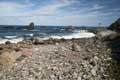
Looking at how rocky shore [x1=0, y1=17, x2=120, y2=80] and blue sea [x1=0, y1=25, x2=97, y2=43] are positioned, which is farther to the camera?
blue sea [x1=0, y1=25, x2=97, y2=43]

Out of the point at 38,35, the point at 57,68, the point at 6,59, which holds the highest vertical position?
the point at 6,59

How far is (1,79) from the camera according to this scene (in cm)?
997

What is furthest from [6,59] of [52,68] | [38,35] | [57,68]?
[38,35]

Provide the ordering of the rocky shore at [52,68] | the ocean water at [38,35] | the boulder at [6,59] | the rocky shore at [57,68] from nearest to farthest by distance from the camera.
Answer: the rocky shore at [57,68] → the rocky shore at [52,68] → the boulder at [6,59] → the ocean water at [38,35]

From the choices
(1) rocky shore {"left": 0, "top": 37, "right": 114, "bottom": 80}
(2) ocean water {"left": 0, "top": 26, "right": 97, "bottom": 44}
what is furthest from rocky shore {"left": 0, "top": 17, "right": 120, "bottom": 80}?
(2) ocean water {"left": 0, "top": 26, "right": 97, "bottom": 44}

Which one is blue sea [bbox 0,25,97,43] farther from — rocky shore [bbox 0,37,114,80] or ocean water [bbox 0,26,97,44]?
rocky shore [bbox 0,37,114,80]

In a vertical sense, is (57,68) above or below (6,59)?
below

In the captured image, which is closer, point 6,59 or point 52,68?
point 52,68

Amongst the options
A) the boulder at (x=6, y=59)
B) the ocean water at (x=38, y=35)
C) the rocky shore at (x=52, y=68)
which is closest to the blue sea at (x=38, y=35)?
the ocean water at (x=38, y=35)

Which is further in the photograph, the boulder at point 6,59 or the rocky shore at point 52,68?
the boulder at point 6,59

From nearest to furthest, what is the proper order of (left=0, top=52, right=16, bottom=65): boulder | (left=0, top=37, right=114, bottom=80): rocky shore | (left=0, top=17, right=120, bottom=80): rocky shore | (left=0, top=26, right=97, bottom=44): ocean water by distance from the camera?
(left=0, top=17, right=120, bottom=80): rocky shore, (left=0, top=37, right=114, bottom=80): rocky shore, (left=0, top=52, right=16, bottom=65): boulder, (left=0, top=26, right=97, bottom=44): ocean water

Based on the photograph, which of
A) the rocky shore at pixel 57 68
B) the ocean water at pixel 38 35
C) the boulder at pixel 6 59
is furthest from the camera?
the ocean water at pixel 38 35

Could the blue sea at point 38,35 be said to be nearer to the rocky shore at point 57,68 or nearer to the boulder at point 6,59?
the boulder at point 6,59

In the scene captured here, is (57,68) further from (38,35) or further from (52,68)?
(38,35)
